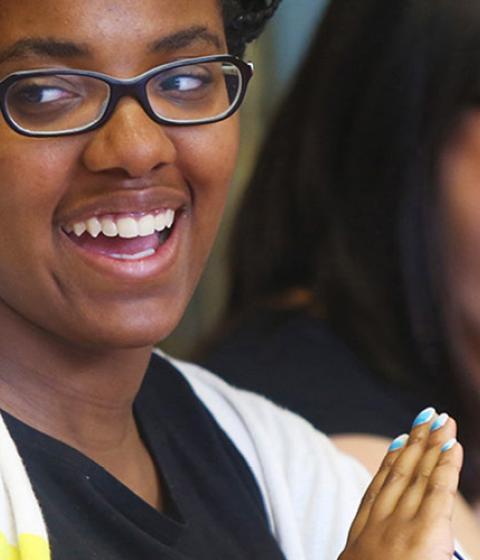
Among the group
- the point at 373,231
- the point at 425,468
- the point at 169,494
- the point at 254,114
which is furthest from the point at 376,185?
the point at 254,114

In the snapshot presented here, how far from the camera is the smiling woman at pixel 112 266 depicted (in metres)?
1.37

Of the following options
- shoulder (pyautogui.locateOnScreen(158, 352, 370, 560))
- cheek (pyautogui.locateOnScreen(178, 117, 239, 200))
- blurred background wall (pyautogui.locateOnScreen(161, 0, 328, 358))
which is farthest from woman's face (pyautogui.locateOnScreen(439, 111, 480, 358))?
blurred background wall (pyautogui.locateOnScreen(161, 0, 328, 358))

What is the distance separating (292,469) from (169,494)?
203 mm

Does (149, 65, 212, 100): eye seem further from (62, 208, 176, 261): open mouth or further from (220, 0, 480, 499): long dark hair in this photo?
(220, 0, 480, 499): long dark hair

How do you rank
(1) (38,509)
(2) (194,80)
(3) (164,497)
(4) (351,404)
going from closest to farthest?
(1) (38,509) → (2) (194,80) → (3) (164,497) → (4) (351,404)

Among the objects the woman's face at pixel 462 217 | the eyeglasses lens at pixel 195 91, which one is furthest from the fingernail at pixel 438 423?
the woman's face at pixel 462 217

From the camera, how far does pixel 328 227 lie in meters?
2.60

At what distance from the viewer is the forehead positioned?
136cm

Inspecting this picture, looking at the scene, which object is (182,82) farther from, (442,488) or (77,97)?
(442,488)

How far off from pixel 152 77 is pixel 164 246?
0.18 m

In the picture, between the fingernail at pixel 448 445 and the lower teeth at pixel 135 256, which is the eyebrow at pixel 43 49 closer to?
the lower teeth at pixel 135 256

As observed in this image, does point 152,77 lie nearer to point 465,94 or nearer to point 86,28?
point 86,28

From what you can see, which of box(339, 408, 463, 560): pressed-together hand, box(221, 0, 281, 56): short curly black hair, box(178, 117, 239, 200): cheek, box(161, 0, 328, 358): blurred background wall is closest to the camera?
box(339, 408, 463, 560): pressed-together hand

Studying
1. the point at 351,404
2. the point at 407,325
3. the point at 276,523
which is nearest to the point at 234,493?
the point at 276,523
